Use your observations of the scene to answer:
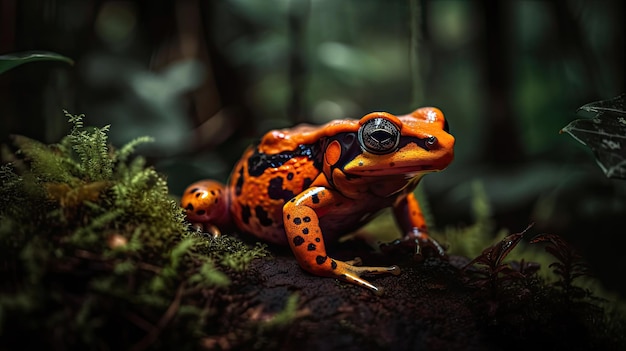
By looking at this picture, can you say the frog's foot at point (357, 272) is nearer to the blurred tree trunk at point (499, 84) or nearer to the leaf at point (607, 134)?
the leaf at point (607, 134)

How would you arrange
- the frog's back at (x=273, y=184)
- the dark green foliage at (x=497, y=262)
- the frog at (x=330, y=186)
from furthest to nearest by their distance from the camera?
the frog's back at (x=273, y=184) < the frog at (x=330, y=186) < the dark green foliage at (x=497, y=262)

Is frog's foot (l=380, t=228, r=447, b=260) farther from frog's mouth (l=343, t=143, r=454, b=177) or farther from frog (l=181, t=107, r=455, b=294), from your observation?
frog's mouth (l=343, t=143, r=454, b=177)

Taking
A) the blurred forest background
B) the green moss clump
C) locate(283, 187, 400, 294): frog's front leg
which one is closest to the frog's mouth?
locate(283, 187, 400, 294): frog's front leg

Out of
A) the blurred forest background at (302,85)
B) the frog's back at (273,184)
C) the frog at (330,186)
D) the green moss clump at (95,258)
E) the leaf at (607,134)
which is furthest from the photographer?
the blurred forest background at (302,85)

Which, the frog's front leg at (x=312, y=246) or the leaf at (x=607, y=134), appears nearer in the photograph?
the leaf at (x=607, y=134)

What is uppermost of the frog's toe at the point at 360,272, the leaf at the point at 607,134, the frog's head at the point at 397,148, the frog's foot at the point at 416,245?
the leaf at the point at 607,134

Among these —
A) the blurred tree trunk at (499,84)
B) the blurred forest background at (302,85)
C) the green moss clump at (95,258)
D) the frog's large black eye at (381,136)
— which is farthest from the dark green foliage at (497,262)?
the blurred tree trunk at (499,84)

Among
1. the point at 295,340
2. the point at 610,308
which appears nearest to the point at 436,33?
the point at 610,308

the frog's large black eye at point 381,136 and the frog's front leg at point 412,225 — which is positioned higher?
the frog's large black eye at point 381,136
